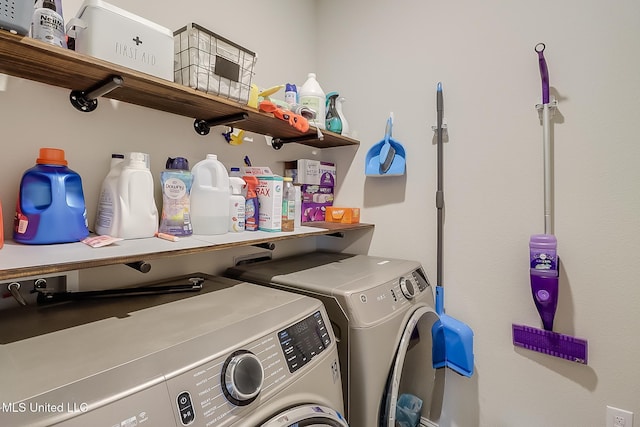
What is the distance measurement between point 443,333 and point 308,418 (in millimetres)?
986

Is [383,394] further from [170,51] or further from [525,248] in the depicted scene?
[170,51]

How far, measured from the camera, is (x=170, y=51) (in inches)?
38.0

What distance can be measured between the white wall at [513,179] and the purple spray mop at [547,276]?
0.04m

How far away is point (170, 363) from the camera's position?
24.0 inches

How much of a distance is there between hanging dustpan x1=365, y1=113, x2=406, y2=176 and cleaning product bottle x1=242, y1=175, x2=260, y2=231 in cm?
70

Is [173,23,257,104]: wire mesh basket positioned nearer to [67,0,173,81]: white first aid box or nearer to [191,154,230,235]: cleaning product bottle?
[67,0,173,81]: white first aid box

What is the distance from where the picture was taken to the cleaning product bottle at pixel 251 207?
4.29 ft

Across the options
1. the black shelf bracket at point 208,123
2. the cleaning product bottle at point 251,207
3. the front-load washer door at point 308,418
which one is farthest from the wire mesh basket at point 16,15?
the front-load washer door at point 308,418

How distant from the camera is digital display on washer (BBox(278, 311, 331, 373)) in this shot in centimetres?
79

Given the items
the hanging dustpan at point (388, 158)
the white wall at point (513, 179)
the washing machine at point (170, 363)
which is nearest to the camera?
→ the washing machine at point (170, 363)

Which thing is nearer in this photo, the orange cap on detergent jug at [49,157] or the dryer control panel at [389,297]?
the orange cap on detergent jug at [49,157]

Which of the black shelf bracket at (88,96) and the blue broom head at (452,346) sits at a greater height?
the black shelf bracket at (88,96)

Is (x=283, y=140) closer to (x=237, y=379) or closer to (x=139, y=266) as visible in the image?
(x=139, y=266)

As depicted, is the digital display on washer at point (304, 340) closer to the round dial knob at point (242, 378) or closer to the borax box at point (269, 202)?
the round dial knob at point (242, 378)
